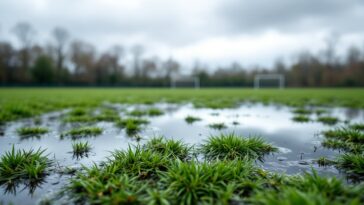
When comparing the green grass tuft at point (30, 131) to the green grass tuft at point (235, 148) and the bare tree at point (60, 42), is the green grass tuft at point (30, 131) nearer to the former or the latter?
the green grass tuft at point (235, 148)

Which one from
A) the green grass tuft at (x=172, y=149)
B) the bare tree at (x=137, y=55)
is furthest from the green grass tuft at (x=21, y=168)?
the bare tree at (x=137, y=55)

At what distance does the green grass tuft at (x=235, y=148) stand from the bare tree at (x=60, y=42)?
51.8 metres

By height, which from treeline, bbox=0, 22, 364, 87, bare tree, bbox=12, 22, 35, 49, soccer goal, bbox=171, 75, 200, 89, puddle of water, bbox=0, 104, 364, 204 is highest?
bare tree, bbox=12, 22, 35, 49

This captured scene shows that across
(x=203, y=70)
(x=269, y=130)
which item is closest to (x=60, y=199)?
(x=269, y=130)

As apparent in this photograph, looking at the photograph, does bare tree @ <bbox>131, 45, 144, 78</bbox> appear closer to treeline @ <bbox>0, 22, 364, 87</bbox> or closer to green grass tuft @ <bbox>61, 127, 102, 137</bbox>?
treeline @ <bbox>0, 22, 364, 87</bbox>

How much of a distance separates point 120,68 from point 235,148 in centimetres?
5479

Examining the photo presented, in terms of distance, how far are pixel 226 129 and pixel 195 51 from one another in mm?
55845

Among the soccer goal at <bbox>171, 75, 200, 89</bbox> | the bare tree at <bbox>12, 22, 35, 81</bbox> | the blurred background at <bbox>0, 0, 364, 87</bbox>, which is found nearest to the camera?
the blurred background at <bbox>0, 0, 364, 87</bbox>

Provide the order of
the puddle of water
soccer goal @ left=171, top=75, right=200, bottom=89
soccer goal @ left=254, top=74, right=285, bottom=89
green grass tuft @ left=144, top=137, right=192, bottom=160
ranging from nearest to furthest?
1. the puddle of water
2. green grass tuft @ left=144, top=137, right=192, bottom=160
3. soccer goal @ left=254, top=74, right=285, bottom=89
4. soccer goal @ left=171, top=75, right=200, bottom=89

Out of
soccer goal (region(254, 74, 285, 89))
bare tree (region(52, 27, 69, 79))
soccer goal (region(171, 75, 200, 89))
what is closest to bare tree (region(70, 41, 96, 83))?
bare tree (region(52, 27, 69, 79))

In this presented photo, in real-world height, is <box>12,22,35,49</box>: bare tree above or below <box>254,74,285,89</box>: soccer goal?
above

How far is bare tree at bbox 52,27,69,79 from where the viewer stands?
43.2 metres

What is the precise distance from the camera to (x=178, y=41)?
47.9m

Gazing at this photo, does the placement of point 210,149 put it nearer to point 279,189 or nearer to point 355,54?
point 279,189
